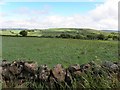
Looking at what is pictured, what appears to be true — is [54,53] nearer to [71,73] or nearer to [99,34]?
[71,73]

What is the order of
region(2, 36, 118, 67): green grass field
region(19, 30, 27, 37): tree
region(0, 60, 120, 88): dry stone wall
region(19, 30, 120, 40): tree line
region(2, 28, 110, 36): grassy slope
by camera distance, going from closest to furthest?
region(0, 60, 120, 88): dry stone wall → region(2, 36, 118, 67): green grass field → region(19, 30, 120, 40): tree line → region(19, 30, 27, 37): tree → region(2, 28, 110, 36): grassy slope

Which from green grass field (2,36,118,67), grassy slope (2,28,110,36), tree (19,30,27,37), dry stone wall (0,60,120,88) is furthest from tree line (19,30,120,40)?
dry stone wall (0,60,120,88)

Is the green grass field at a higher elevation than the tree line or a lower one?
lower

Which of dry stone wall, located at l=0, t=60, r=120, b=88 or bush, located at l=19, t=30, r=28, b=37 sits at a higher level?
bush, located at l=19, t=30, r=28, b=37

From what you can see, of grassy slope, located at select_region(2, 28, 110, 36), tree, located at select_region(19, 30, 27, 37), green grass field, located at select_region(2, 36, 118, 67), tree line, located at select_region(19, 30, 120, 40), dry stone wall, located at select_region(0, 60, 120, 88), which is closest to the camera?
dry stone wall, located at select_region(0, 60, 120, 88)

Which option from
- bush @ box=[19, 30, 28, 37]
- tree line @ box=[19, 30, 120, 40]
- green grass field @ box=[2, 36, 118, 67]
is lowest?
green grass field @ box=[2, 36, 118, 67]

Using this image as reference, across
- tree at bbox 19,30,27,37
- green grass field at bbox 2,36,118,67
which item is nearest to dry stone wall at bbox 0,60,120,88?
green grass field at bbox 2,36,118,67

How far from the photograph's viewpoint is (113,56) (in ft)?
42.8

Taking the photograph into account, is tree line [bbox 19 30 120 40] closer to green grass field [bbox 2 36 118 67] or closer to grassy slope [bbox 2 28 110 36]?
grassy slope [bbox 2 28 110 36]

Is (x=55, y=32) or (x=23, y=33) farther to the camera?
(x=55, y=32)

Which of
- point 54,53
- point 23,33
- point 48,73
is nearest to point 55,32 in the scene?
point 23,33

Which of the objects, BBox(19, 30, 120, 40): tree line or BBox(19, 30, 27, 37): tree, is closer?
BBox(19, 30, 120, 40): tree line

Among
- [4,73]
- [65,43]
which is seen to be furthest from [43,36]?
[4,73]

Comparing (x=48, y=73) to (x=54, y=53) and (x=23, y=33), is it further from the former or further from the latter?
(x=23, y=33)
